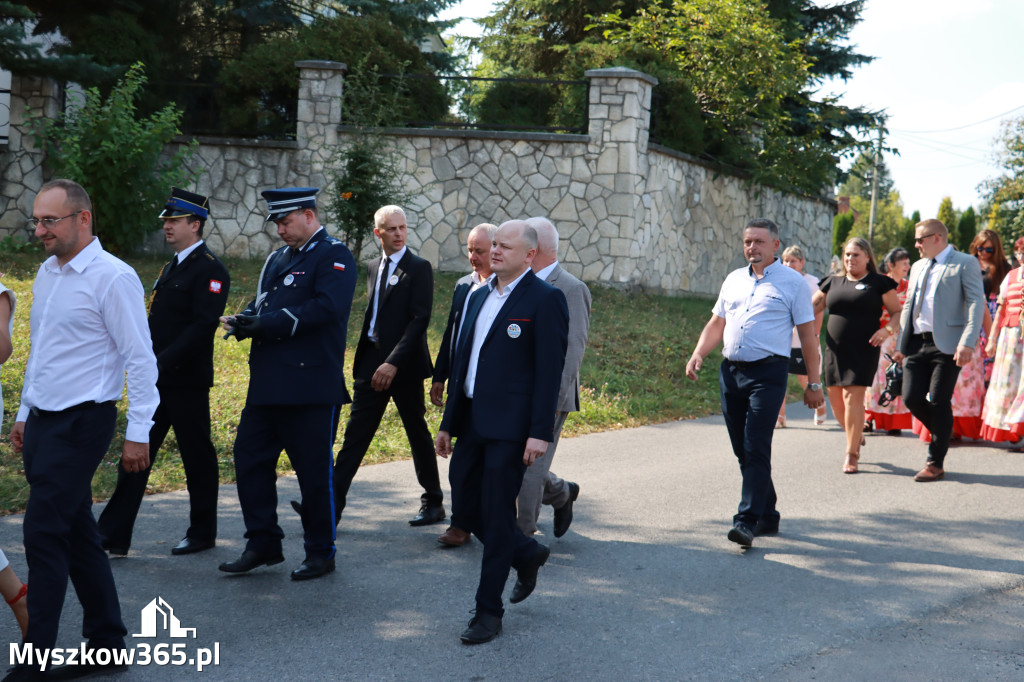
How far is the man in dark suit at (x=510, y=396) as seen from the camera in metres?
4.50

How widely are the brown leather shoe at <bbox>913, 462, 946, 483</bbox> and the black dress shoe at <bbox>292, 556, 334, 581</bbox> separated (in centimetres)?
505

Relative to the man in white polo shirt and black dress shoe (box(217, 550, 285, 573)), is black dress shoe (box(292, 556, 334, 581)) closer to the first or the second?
black dress shoe (box(217, 550, 285, 573))

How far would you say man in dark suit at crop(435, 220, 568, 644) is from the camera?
14.8 ft

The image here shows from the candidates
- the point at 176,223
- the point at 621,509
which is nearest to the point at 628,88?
the point at 621,509

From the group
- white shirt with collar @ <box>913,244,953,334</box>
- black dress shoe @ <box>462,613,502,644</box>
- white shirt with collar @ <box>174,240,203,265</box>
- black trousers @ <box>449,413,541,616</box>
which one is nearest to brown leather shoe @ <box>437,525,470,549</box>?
black trousers @ <box>449,413,541,616</box>

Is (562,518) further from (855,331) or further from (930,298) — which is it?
(930,298)

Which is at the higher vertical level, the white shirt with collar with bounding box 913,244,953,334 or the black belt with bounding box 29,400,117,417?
the white shirt with collar with bounding box 913,244,953,334

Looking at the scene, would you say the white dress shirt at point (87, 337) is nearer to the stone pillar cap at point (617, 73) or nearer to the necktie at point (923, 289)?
the necktie at point (923, 289)

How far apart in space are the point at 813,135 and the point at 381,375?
51.6 feet

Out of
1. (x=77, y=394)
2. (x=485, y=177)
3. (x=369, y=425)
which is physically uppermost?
(x=485, y=177)

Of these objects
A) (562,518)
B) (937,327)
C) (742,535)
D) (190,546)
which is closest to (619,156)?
(937,327)

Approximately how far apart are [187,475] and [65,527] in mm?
1825

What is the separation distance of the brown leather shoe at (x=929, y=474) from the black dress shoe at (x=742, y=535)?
9.10 ft

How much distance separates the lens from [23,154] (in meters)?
16.5
